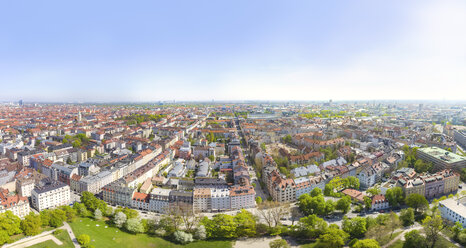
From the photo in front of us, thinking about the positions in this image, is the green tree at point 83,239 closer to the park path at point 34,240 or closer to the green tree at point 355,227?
the park path at point 34,240

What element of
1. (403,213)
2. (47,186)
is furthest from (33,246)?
(403,213)

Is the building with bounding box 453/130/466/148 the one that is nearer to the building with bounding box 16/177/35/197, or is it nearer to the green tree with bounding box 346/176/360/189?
the green tree with bounding box 346/176/360/189

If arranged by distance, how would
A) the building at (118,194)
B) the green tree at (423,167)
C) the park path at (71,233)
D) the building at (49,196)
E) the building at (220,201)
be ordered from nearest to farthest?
the park path at (71,233) < the building at (49,196) < the building at (220,201) < the building at (118,194) < the green tree at (423,167)

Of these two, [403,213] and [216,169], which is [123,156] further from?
[403,213]

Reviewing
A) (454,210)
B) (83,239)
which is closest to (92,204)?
(83,239)

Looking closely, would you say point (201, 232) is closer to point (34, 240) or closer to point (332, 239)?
point (332, 239)

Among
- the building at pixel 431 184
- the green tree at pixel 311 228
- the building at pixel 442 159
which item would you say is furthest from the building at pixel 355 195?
the building at pixel 442 159
